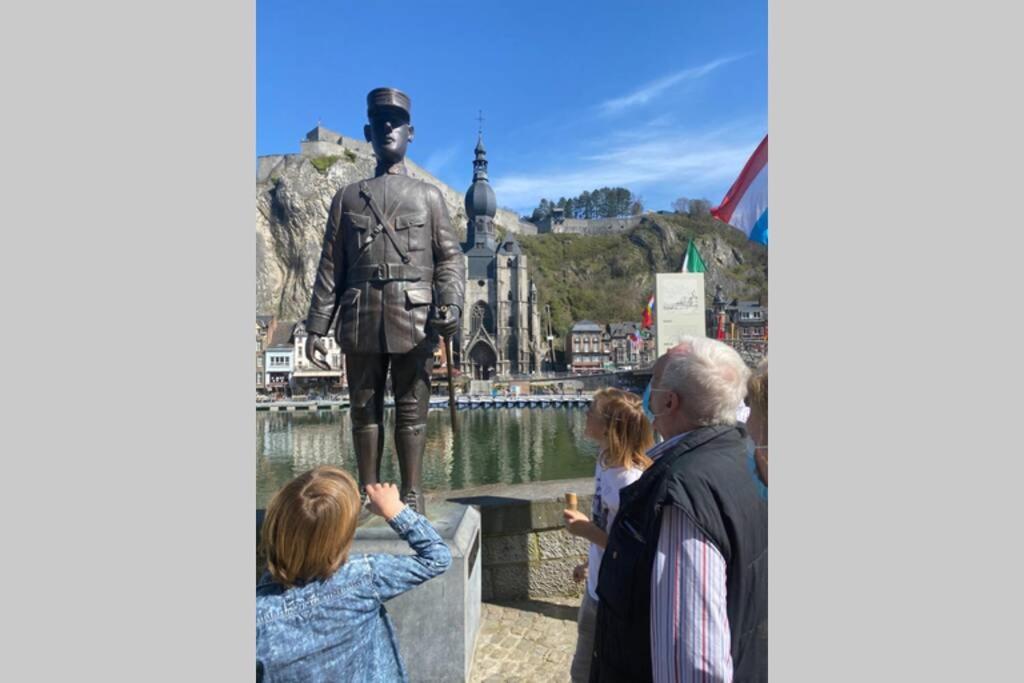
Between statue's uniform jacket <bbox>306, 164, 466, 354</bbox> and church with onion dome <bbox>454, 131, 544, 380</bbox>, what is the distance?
2966 inches

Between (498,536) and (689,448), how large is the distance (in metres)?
3.39

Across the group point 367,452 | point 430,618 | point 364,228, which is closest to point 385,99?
point 364,228

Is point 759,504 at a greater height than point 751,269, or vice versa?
point 751,269

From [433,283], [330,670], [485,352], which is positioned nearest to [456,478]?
[433,283]

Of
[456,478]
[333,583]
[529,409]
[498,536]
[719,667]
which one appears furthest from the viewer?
[529,409]

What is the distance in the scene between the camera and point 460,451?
25.3 meters

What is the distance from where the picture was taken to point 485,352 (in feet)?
265

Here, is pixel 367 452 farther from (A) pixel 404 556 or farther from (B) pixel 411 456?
(A) pixel 404 556

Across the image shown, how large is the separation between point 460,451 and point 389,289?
22.3 meters

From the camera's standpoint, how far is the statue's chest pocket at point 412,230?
3.65 m

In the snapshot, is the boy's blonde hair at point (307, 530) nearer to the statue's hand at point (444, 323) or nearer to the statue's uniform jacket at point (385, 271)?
the statue's uniform jacket at point (385, 271)

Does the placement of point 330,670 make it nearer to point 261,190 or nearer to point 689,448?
point 689,448

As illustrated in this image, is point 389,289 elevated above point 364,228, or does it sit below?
below

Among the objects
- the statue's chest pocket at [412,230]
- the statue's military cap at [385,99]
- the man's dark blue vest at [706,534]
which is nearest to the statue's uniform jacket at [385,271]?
the statue's chest pocket at [412,230]
